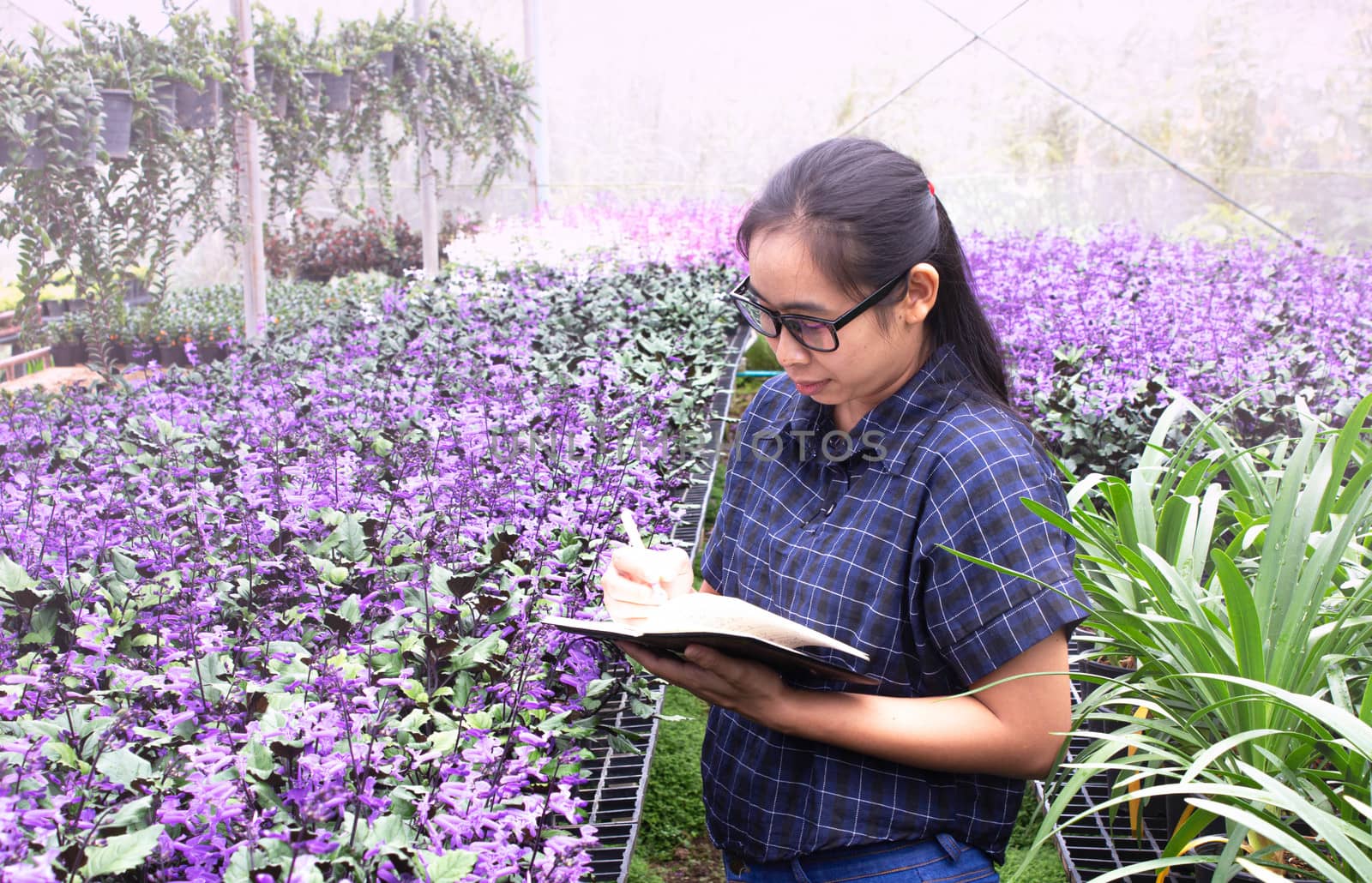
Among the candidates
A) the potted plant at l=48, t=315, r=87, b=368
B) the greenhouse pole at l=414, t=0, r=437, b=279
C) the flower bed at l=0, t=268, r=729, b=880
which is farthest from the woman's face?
the greenhouse pole at l=414, t=0, r=437, b=279

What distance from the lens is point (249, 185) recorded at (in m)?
5.45

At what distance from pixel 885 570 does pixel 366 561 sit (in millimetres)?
806

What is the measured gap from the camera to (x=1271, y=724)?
5.16 feet

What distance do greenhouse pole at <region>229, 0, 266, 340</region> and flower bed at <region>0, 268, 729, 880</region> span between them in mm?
2502

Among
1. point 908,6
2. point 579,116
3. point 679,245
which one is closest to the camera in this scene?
point 679,245

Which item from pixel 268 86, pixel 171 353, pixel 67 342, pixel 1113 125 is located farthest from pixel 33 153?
pixel 1113 125

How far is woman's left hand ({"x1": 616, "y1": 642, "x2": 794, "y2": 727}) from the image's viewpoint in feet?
3.49

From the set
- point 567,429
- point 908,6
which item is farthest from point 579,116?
point 567,429

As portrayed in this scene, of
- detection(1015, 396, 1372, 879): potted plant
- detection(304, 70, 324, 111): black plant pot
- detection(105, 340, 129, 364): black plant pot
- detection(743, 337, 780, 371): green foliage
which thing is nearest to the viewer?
detection(1015, 396, 1372, 879): potted plant

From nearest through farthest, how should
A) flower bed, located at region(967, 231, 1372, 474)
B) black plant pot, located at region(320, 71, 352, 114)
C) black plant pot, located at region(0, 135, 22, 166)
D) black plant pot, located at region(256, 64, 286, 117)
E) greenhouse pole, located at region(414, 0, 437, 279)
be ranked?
flower bed, located at region(967, 231, 1372, 474) < black plant pot, located at region(0, 135, 22, 166) < black plant pot, located at region(256, 64, 286, 117) < black plant pot, located at region(320, 71, 352, 114) < greenhouse pole, located at region(414, 0, 437, 279)

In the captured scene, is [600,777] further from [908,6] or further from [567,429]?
[908,6]

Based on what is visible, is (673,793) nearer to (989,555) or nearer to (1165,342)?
(989,555)

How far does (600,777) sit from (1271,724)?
1.01m

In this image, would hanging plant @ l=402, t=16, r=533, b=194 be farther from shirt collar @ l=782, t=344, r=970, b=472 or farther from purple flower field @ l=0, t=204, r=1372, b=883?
shirt collar @ l=782, t=344, r=970, b=472
